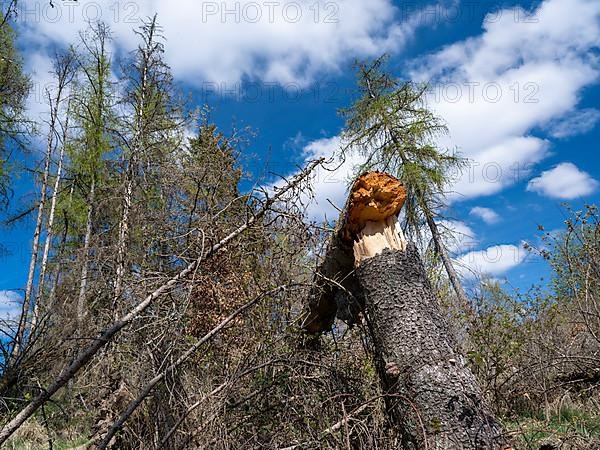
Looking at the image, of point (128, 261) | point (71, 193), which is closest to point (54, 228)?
point (71, 193)

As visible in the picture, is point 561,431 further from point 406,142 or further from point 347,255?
point 406,142

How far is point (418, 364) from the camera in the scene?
2.90 metres

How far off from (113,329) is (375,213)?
2077 mm

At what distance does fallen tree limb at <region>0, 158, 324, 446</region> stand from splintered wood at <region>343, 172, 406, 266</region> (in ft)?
2.53

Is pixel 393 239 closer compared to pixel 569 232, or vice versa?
pixel 393 239

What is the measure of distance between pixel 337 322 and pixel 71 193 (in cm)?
→ 1314

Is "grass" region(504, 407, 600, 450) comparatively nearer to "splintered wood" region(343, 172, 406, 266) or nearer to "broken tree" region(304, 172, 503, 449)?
"broken tree" region(304, 172, 503, 449)

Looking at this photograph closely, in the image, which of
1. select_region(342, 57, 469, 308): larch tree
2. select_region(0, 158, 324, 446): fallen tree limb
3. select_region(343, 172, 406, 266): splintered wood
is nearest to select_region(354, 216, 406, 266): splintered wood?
select_region(343, 172, 406, 266): splintered wood

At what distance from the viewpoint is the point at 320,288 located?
3994mm

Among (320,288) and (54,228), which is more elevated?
(54,228)

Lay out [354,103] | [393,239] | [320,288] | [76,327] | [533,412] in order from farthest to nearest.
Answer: [354,103] < [533,412] < [76,327] < [320,288] < [393,239]

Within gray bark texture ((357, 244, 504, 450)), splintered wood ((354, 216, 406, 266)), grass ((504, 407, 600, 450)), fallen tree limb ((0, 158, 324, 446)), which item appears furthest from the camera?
splintered wood ((354, 216, 406, 266))

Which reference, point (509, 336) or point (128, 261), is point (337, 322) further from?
point (128, 261)

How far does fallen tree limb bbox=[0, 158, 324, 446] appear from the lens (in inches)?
91.4
